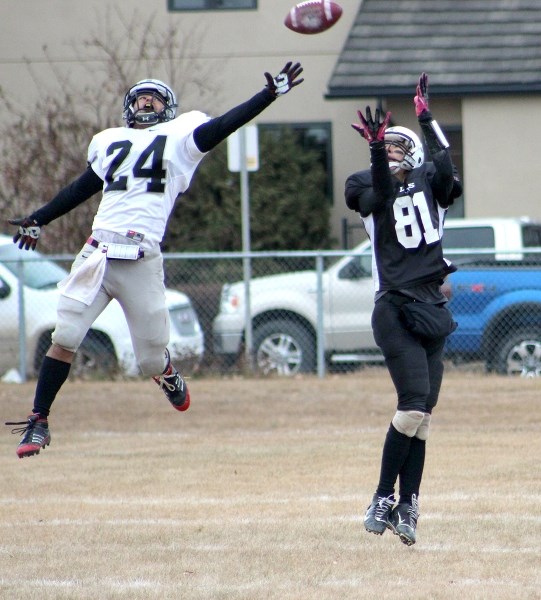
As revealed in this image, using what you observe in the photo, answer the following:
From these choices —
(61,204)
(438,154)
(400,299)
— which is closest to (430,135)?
(438,154)

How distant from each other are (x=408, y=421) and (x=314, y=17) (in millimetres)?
2544

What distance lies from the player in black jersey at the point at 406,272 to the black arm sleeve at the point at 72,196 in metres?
1.44

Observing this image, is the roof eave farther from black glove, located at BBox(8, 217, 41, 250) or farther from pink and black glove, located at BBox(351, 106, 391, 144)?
pink and black glove, located at BBox(351, 106, 391, 144)

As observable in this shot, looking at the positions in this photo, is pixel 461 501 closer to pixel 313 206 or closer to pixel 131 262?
pixel 131 262

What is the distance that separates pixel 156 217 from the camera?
288 inches

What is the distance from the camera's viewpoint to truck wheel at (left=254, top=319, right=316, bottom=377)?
1554 cm

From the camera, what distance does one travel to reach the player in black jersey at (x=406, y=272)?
23.1ft

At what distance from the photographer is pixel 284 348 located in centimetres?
1570

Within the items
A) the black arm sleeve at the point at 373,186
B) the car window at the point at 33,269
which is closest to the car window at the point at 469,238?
the car window at the point at 33,269

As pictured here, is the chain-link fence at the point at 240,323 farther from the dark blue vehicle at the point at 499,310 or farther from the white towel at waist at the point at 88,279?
the white towel at waist at the point at 88,279

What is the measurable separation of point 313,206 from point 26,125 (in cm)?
471

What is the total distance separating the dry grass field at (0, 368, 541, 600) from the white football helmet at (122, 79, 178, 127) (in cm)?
231

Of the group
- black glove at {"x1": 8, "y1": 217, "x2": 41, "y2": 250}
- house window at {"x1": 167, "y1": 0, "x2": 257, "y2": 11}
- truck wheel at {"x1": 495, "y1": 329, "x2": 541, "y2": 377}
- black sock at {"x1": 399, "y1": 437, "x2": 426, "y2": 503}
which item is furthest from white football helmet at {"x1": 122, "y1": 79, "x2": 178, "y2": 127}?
house window at {"x1": 167, "y1": 0, "x2": 257, "y2": 11}

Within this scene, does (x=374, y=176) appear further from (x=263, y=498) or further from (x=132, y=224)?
(x=263, y=498)
